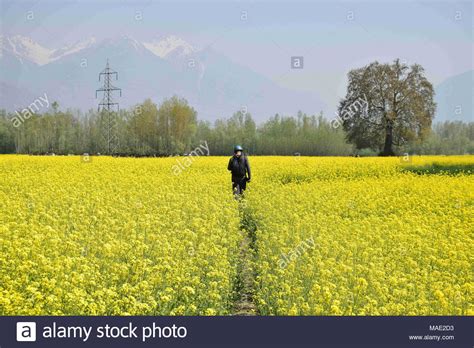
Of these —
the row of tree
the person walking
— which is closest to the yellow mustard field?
the person walking

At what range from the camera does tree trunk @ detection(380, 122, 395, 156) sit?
203ft

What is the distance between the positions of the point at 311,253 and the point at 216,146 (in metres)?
97.4

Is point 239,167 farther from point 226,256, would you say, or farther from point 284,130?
point 284,130

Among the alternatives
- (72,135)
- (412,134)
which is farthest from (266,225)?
(72,135)

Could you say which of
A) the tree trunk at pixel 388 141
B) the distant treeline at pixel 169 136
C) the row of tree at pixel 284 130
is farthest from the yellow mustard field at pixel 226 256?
the distant treeline at pixel 169 136

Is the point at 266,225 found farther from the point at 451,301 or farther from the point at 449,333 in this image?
the point at 449,333

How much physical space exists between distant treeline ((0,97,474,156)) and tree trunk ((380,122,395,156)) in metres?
20.8

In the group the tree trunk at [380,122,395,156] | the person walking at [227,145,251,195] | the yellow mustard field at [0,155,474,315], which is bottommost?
the yellow mustard field at [0,155,474,315]

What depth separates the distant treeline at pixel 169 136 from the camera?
3652 inches

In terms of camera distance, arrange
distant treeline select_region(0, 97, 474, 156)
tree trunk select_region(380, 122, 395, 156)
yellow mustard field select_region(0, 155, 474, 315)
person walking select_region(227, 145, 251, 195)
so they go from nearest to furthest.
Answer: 1. yellow mustard field select_region(0, 155, 474, 315)
2. person walking select_region(227, 145, 251, 195)
3. tree trunk select_region(380, 122, 395, 156)
4. distant treeline select_region(0, 97, 474, 156)

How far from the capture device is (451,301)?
9.18 meters

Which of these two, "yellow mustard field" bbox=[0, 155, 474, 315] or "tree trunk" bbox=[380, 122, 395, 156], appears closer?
"yellow mustard field" bbox=[0, 155, 474, 315]

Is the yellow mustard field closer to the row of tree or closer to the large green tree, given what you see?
the row of tree

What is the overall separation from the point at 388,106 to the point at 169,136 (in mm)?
37929
